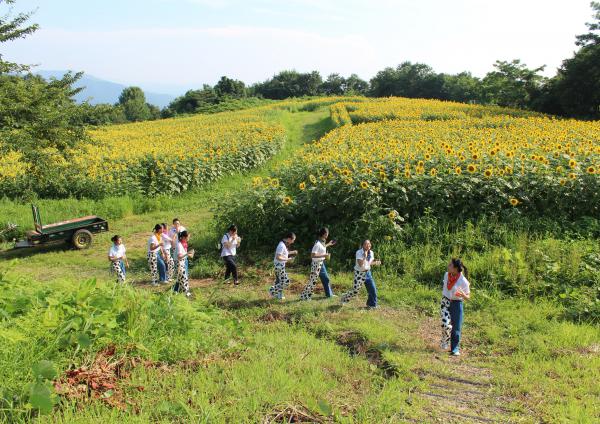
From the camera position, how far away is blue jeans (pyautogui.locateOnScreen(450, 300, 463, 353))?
6.38 metres

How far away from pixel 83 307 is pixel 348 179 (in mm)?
7091

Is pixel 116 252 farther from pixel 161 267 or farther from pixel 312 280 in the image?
pixel 312 280

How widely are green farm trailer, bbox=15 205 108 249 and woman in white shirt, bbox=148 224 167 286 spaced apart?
357cm

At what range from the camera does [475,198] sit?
417 inches

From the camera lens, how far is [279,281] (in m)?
8.58

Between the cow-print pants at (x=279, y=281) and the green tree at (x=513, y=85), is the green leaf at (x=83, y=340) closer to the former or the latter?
the cow-print pants at (x=279, y=281)

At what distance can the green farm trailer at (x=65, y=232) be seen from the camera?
11945 millimetres

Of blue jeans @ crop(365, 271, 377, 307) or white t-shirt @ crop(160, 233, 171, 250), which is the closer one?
blue jeans @ crop(365, 271, 377, 307)

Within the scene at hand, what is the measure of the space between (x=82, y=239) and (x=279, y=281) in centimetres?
684

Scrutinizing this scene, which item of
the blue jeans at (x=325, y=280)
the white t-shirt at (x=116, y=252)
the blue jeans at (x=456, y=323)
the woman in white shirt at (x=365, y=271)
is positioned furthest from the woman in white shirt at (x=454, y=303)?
the white t-shirt at (x=116, y=252)

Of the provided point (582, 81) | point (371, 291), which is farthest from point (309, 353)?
point (582, 81)

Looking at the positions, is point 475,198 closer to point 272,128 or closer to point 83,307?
point 83,307

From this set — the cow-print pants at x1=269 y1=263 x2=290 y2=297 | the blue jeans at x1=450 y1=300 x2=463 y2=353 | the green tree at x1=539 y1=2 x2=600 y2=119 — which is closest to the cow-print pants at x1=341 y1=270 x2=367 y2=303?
the cow-print pants at x1=269 y1=263 x2=290 y2=297

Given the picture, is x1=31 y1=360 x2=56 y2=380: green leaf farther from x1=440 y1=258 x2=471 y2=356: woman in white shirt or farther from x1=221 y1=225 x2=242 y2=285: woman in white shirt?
x1=221 y1=225 x2=242 y2=285: woman in white shirt
